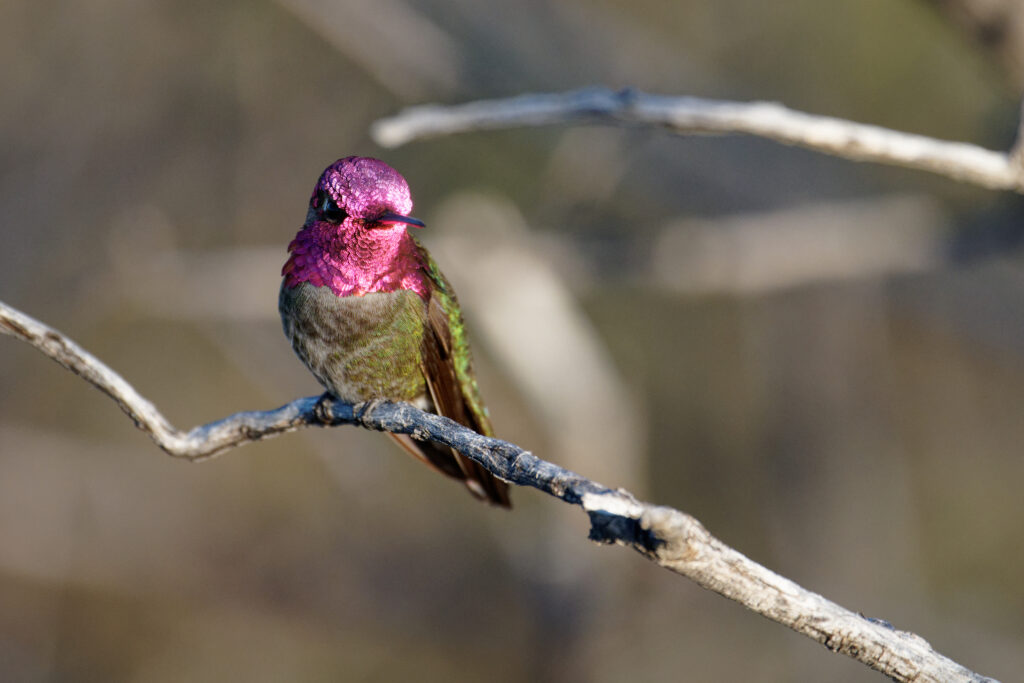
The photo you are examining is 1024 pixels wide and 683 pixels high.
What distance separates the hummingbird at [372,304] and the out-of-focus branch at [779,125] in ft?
1.68

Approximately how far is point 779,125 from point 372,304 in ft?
3.24

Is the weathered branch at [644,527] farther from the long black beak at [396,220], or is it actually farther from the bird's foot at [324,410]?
the long black beak at [396,220]

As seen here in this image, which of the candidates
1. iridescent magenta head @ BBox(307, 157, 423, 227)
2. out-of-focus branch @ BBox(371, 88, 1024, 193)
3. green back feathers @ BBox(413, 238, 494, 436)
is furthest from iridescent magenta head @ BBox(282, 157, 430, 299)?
out-of-focus branch @ BBox(371, 88, 1024, 193)

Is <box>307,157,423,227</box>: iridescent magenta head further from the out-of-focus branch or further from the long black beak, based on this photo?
the out-of-focus branch

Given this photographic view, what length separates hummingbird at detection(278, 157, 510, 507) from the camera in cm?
163

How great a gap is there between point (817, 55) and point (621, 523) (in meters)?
6.45

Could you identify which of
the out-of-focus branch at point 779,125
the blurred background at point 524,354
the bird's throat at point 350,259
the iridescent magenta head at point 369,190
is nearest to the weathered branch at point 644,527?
the bird's throat at point 350,259

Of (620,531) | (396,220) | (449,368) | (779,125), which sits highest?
(779,125)

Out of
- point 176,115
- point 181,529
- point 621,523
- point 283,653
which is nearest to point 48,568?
point 181,529

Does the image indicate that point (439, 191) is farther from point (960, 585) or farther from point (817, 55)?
point (960, 585)

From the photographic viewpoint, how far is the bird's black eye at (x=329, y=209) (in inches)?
66.3

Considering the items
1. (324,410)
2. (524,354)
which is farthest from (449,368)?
(524,354)

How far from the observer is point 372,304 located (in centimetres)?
188

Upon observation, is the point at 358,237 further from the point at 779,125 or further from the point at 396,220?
the point at 779,125
